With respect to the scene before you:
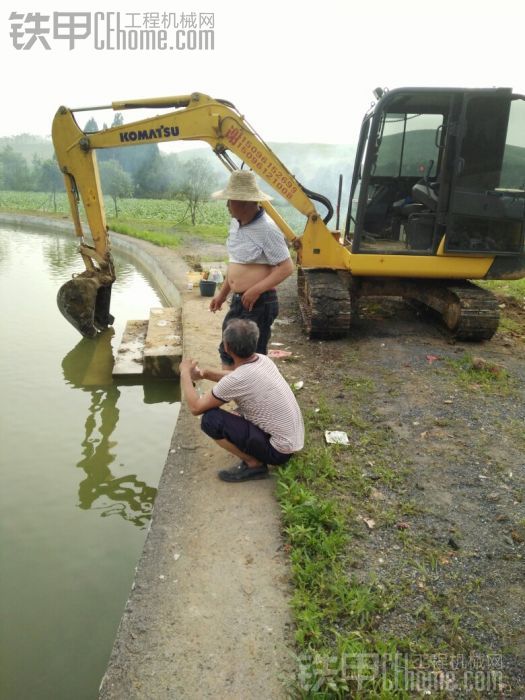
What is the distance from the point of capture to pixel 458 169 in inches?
205

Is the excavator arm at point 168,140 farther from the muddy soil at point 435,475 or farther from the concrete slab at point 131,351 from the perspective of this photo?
the muddy soil at point 435,475

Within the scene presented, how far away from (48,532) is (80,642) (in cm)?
99

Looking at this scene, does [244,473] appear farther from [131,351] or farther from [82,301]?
[82,301]

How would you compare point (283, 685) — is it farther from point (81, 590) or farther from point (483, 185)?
point (483, 185)

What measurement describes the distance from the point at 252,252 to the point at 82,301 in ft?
12.2

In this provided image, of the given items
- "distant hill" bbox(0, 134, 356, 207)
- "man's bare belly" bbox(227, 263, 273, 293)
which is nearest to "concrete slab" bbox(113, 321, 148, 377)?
"man's bare belly" bbox(227, 263, 273, 293)

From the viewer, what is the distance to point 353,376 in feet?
16.0

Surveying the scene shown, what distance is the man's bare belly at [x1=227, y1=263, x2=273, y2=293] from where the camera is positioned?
3.60m

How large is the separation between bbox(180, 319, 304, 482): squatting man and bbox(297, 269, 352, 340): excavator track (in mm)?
2716

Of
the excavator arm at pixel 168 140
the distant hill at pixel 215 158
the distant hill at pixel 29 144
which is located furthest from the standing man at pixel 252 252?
the distant hill at pixel 29 144

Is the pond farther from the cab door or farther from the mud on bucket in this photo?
the cab door

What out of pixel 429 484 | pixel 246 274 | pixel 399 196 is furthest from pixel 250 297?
pixel 399 196

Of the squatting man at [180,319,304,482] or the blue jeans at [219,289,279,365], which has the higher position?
the blue jeans at [219,289,279,365]

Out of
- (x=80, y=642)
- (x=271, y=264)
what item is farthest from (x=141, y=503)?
(x=271, y=264)
